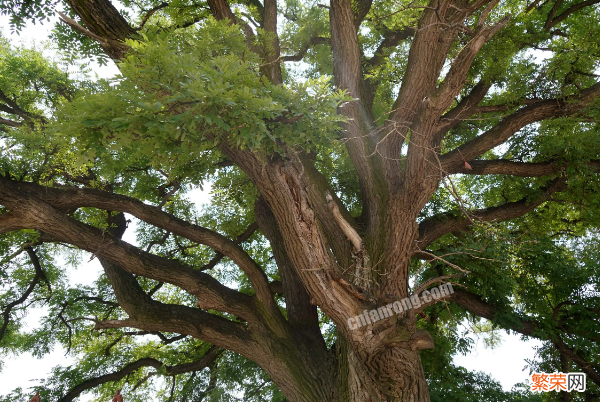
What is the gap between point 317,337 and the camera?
5672 millimetres

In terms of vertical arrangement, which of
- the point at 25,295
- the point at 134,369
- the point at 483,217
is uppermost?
the point at 25,295

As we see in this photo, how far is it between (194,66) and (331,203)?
2.20 meters

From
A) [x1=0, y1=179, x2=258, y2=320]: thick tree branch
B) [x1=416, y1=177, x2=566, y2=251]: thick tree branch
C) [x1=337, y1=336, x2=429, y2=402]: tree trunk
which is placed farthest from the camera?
[x1=416, y1=177, x2=566, y2=251]: thick tree branch

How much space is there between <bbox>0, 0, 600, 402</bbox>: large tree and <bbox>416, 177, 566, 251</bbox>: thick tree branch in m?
0.03

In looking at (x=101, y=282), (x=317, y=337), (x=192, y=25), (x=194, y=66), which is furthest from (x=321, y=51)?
(x=101, y=282)

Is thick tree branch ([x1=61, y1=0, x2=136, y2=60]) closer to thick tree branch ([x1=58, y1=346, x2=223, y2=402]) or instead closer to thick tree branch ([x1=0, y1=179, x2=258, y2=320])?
thick tree branch ([x1=0, y1=179, x2=258, y2=320])

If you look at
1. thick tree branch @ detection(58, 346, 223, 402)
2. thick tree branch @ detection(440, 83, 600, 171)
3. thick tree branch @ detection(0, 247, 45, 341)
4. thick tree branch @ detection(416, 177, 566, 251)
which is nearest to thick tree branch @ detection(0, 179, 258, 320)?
thick tree branch @ detection(58, 346, 223, 402)

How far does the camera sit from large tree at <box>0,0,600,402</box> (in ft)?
12.5

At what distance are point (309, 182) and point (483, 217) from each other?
2942 millimetres

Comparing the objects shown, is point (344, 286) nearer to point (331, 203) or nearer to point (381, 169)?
point (331, 203)

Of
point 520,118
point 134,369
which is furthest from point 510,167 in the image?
point 134,369

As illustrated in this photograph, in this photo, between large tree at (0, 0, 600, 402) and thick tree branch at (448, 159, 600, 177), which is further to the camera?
thick tree branch at (448, 159, 600, 177)

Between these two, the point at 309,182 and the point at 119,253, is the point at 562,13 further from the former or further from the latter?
the point at 119,253

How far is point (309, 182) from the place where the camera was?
4.82m
